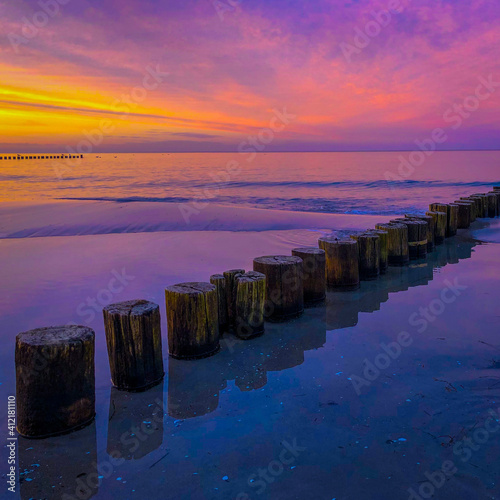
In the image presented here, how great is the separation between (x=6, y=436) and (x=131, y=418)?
39.0 inches

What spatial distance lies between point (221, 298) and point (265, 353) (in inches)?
35.2

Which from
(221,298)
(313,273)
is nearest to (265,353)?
(221,298)

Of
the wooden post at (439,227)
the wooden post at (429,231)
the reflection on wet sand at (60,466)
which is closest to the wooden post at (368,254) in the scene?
the wooden post at (429,231)

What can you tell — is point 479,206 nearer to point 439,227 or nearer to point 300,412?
point 439,227

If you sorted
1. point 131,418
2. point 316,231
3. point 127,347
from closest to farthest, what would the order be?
point 131,418 → point 127,347 → point 316,231

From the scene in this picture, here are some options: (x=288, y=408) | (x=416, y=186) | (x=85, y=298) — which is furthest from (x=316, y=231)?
(x=416, y=186)

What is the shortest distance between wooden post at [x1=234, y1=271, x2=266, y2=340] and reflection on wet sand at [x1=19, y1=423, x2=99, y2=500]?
2.23m

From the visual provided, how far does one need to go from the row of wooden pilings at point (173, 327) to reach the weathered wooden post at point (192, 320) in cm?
1

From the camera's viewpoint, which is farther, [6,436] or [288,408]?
[288,408]

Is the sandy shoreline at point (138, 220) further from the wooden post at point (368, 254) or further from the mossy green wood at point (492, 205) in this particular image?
the wooden post at point (368, 254)

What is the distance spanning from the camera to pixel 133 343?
421 cm

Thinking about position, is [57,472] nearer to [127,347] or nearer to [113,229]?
[127,347]

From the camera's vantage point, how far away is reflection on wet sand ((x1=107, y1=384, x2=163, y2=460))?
11.3ft

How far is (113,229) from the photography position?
14.7 m
